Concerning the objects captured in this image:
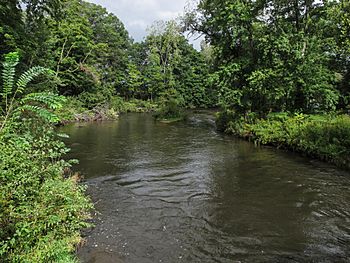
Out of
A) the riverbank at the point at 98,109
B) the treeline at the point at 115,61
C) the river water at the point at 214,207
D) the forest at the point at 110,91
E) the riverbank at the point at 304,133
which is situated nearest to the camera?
the forest at the point at 110,91

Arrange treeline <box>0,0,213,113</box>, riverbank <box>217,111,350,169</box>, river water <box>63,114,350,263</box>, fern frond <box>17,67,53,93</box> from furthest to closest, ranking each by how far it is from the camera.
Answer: treeline <box>0,0,213,113</box>
riverbank <box>217,111,350,169</box>
river water <box>63,114,350,263</box>
fern frond <box>17,67,53,93</box>

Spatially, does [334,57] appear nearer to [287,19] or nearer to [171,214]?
[287,19]

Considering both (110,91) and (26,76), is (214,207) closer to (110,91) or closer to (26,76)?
(26,76)

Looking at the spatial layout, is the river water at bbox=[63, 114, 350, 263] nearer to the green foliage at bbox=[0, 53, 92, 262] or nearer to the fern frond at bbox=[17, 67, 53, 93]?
the green foliage at bbox=[0, 53, 92, 262]

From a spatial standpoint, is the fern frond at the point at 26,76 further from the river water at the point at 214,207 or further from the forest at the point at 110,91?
the river water at the point at 214,207

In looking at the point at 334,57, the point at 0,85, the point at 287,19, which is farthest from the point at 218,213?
the point at 334,57

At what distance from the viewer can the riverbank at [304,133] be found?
10.8 metres

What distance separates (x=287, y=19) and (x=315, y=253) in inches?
668

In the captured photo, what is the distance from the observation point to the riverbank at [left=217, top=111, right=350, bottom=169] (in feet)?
35.4

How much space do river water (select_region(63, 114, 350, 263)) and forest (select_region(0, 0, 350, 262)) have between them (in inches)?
35.1

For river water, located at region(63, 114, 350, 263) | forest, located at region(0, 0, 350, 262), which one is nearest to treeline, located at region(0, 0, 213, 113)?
forest, located at region(0, 0, 350, 262)

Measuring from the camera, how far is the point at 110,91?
38.0 metres

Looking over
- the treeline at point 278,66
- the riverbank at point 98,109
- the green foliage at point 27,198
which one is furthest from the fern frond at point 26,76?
the riverbank at point 98,109

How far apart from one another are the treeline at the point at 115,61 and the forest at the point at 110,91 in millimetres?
250
